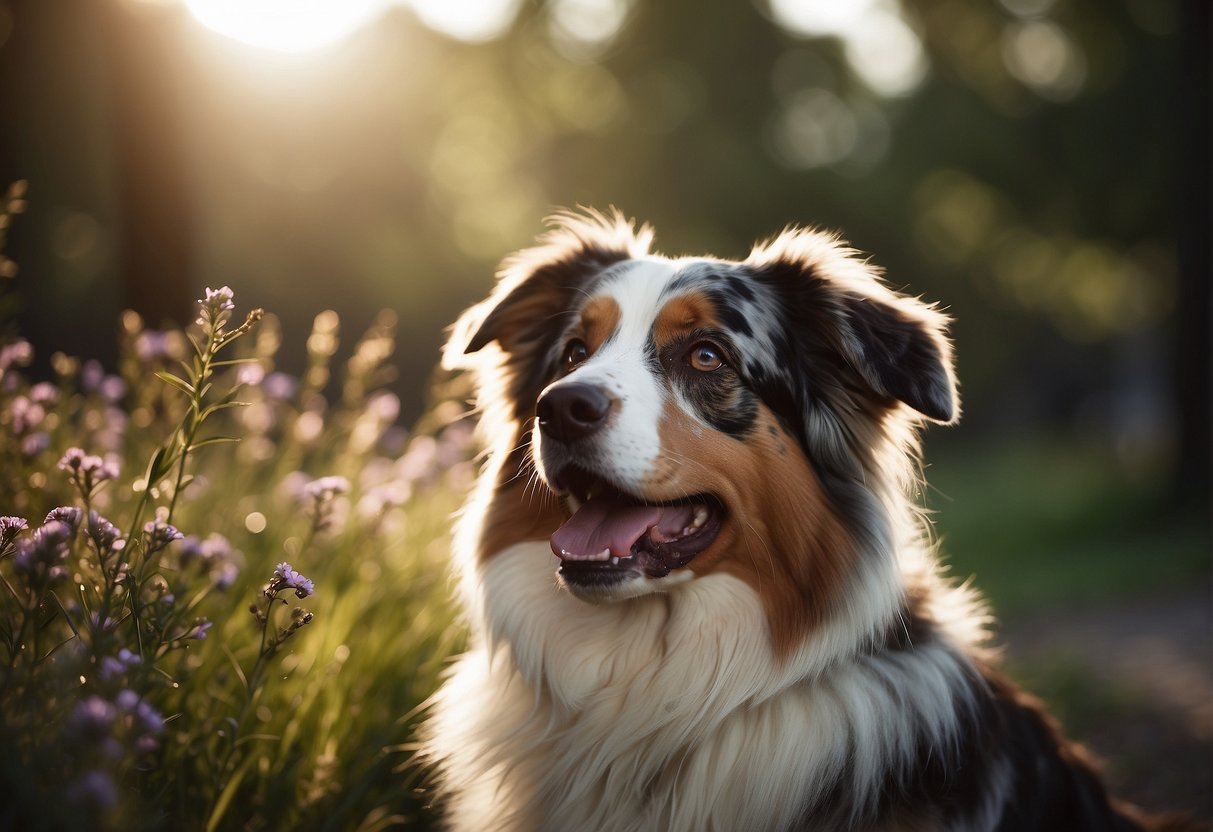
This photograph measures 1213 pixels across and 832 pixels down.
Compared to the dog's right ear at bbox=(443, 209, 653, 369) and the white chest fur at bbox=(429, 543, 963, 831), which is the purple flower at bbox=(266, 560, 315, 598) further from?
the dog's right ear at bbox=(443, 209, 653, 369)

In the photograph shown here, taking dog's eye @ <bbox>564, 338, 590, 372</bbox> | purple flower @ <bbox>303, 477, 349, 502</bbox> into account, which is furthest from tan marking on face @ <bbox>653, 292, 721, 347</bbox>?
purple flower @ <bbox>303, 477, 349, 502</bbox>

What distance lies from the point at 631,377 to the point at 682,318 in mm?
371

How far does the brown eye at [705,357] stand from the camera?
3.40m

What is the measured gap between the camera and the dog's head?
3053 millimetres

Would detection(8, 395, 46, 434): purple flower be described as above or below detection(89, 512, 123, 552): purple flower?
below

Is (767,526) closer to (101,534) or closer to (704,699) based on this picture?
(704,699)

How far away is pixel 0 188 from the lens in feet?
24.5

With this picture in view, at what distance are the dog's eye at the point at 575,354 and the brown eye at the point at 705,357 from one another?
0.42 metres

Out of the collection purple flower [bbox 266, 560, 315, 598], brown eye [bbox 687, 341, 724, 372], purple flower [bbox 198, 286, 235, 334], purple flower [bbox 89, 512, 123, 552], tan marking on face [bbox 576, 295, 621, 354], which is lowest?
purple flower [bbox 89, 512, 123, 552]

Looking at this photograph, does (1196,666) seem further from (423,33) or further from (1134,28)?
(423,33)

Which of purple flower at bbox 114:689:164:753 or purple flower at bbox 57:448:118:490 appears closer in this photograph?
purple flower at bbox 114:689:164:753

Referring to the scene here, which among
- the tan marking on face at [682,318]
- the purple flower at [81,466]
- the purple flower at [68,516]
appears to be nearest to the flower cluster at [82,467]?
the purple flower at [81,466]

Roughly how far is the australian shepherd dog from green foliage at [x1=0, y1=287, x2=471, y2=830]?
1.47 feet

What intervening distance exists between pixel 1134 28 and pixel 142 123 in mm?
14120
